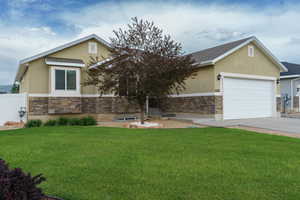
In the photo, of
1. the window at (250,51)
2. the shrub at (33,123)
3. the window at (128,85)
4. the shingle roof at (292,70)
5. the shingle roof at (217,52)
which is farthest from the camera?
the shingle roof at (292,70)

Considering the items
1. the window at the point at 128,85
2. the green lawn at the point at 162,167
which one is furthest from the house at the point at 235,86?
the green lawn at the point at 162,167

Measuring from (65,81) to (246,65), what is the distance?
11074mm

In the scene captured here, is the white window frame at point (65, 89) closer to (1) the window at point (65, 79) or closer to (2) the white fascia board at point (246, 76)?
(1) the window at point (65, 79)

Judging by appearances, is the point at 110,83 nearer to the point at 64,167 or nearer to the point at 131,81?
the point at 131,81

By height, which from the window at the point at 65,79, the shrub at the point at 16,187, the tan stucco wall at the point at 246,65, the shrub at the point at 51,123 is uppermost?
the tan stucco wall at the point at 246,65

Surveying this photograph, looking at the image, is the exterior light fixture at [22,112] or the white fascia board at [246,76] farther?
the white fascia board at [246,76]

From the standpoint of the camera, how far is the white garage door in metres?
12.8

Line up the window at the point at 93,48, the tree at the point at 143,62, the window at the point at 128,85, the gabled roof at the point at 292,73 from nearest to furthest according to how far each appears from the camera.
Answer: the tree at the point at 143,62 < the window at the point at 128,85 < the window at the point at 93,48 < the gabled roof at the point at 292,73

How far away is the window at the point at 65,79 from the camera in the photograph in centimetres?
1214

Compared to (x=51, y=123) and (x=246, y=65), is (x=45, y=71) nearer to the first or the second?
(x=51, y=123)

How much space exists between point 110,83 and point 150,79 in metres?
1.85

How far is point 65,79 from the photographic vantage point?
12.3 m

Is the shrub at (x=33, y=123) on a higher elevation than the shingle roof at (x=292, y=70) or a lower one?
lower

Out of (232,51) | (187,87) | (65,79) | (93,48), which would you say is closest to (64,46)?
(93,48)
